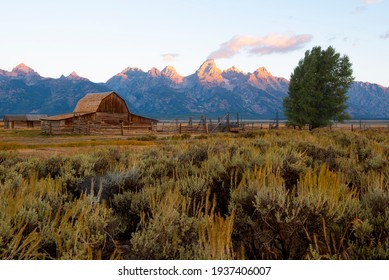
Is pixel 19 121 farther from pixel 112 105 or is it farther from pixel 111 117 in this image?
pixel 111 117

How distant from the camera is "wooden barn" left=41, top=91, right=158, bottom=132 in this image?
46812 mm

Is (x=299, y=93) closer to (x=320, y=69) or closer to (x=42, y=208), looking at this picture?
(x=320, y=69)

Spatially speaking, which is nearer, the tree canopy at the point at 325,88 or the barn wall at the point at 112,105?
the tree canopy at the point at 325,88

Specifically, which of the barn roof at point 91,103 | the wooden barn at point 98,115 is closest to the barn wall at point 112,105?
the wooden barn at point 98,115

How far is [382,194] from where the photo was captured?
398cm

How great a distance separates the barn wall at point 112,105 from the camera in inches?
1939

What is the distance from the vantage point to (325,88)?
137 ft

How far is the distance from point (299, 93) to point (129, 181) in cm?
4179

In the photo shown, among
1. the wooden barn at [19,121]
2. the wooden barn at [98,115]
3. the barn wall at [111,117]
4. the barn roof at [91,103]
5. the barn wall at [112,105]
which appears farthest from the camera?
the wooden barn at [19,121]

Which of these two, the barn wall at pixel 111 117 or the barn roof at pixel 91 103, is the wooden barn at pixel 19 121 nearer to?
the barn roof at pixel 91 103

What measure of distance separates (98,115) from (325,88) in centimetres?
3291

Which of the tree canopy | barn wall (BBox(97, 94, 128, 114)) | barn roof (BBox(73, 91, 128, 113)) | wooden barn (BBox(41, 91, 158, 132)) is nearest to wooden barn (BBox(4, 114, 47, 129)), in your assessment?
barn roof (BBox(73, 91, 128, 113))

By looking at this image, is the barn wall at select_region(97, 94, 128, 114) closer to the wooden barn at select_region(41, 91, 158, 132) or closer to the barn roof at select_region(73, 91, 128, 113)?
the wooden barn at select_region(41, 91, 158, 132)
